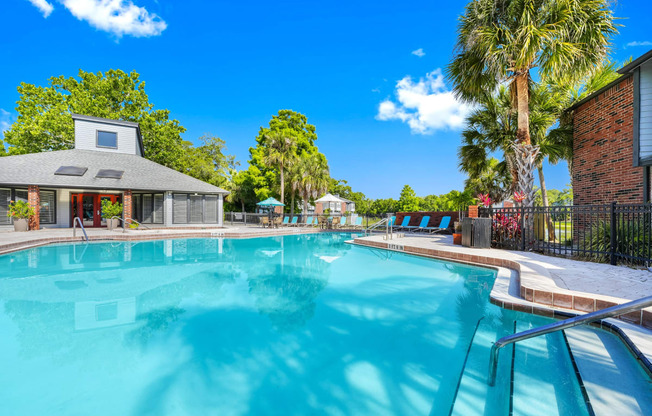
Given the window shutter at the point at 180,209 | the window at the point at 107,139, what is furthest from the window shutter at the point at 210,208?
the window at the point at 107,139

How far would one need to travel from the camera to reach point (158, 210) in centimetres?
1773

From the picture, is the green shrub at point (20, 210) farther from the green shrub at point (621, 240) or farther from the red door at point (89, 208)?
the green shrub at point (621, 240)

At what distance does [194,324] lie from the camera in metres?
3.89

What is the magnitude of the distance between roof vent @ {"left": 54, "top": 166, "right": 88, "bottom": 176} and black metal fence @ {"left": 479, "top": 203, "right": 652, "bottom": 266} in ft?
63.2

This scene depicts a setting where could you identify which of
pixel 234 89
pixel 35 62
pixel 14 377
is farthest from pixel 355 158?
pixel 14 377

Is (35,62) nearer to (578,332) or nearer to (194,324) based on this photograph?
(194,324)

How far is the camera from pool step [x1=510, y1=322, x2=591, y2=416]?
2025 millimetres

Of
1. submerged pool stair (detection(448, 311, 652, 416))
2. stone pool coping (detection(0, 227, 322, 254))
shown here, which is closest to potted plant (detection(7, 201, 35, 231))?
stone pool coping (detection(0, 227, 322, 254))

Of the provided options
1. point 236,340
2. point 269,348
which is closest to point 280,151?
point 236,340

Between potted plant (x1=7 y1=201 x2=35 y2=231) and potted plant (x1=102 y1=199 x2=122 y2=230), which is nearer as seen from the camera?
potted plant (x1=7 y1=201 x2=35 y2=231)

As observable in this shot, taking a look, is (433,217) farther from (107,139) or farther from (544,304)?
(107,139)

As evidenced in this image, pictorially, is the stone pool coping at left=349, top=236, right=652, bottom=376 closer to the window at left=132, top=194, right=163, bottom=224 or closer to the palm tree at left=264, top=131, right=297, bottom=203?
the window at left=132, top=194, right=163, bottom=224

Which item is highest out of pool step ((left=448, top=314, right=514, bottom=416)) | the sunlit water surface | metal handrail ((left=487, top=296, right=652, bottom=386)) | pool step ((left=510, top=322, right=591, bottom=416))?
metal handrail ((left=487, top=296, right=652, bottom=386))

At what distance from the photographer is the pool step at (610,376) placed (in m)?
1.91
